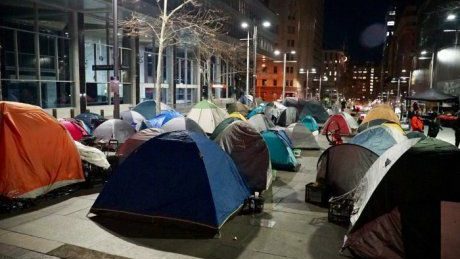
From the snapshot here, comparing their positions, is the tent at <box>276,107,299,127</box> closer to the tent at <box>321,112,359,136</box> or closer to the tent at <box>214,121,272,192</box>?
the tent at <box>321,112,359,136</box>

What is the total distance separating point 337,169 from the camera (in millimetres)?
8586

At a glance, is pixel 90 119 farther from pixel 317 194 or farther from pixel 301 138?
pixel 317 194

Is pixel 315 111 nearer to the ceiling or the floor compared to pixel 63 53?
nearer to the floor

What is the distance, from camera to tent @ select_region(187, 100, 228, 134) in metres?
17.9

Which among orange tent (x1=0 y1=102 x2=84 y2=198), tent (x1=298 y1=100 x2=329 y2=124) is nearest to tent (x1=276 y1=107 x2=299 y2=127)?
tent (x1=298 y1=100 x2=329 y2=124)

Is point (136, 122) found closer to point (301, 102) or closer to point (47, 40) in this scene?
point (47, 40)

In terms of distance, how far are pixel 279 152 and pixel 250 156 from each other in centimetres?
320

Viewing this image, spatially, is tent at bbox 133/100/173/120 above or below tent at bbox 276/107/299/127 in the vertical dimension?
above

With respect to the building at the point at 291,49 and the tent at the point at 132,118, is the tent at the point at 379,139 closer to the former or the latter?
the tent at the point at 132,118

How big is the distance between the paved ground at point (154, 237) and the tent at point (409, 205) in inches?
26.6

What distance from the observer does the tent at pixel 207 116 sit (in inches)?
704

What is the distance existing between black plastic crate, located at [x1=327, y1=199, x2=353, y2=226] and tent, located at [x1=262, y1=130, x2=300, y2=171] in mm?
4495

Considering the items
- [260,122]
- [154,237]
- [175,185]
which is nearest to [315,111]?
[260,122]

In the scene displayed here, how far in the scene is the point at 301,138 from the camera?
667 inches
